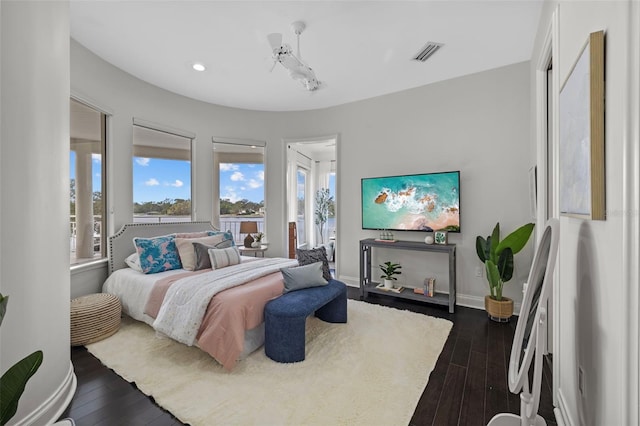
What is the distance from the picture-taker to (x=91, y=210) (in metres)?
3.33

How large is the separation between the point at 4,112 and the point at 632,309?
2.73 meters

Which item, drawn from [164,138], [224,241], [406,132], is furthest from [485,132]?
[164,138]

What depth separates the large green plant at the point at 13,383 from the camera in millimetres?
883

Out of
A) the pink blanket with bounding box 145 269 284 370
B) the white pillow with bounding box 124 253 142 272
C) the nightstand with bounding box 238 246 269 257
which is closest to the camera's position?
the pink blanket with bounding box 145 269 284 370

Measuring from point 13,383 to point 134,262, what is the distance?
8.79 ft

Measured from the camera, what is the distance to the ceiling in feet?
7.83

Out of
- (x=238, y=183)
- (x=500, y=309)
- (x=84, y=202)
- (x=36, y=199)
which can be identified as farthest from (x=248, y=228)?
(x=500, y=309)

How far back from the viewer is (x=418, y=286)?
389 cm

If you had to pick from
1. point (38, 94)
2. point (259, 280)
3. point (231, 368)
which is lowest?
point (231, 368)

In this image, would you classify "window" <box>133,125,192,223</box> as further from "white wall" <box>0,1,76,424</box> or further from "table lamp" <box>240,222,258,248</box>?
"white wall" <box>0,1,76,424</box>

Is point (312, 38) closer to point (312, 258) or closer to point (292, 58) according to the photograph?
point (292, 58)

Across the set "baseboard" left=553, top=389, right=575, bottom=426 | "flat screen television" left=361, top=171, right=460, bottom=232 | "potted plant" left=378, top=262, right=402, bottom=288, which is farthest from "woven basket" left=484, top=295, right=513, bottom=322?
"baseboard" left=553, top=389, right=575, bottom=426

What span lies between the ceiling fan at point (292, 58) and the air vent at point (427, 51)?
1215 mm

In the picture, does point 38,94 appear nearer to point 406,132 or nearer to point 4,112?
point 4,112
